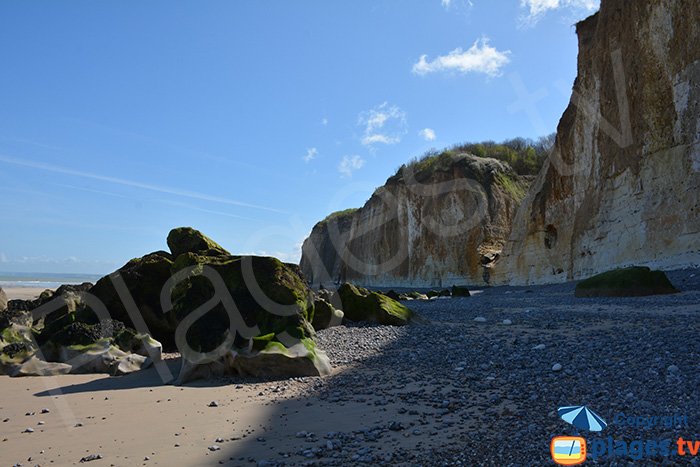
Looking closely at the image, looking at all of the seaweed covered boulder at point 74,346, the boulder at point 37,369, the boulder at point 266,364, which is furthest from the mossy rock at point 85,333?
the boulder at point 266,364

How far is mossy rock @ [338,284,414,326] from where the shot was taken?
34.8ft

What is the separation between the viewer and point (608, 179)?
839 inches

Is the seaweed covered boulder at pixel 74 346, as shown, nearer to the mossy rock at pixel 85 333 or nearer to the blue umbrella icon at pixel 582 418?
the mossy rock at pixel 85 333

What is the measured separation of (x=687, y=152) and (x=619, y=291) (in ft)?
24.0

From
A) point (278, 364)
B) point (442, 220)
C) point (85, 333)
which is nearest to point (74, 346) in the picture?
point (85, 333)

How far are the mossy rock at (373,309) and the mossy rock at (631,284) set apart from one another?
19.5 ft

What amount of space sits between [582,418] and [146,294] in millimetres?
8573

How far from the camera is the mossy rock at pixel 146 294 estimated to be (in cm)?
964

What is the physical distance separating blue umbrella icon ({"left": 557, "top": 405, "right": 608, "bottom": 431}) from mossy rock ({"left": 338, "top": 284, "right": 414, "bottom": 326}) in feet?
21.9

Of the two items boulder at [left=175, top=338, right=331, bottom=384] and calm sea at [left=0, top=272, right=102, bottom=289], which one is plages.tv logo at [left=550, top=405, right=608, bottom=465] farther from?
calm sea at [left=0, top=272, right=102, bottom=289]

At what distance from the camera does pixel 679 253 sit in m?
16.3

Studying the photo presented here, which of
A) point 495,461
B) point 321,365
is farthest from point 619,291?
point 495,461

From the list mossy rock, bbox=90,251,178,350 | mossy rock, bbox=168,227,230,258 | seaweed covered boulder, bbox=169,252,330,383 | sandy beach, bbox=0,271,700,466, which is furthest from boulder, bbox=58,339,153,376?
mossy rock, bbox=168,227,230,258

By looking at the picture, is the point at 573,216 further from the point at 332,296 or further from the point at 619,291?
the point at 332,296
